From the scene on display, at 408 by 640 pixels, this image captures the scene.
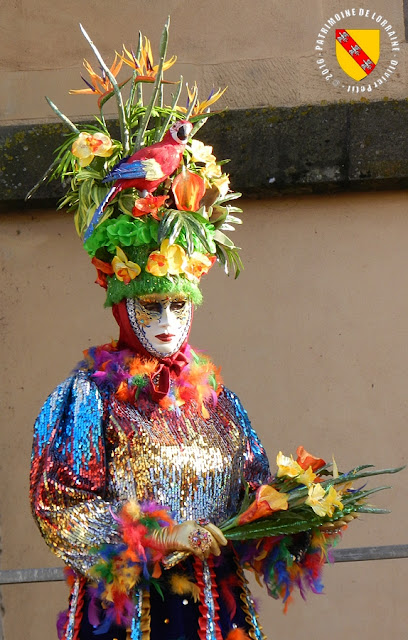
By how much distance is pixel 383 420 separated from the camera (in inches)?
176

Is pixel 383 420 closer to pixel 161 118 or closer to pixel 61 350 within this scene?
pixel 61 350

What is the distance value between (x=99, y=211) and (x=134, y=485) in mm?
758

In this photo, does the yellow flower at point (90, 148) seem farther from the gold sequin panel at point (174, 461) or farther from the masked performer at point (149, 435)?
the gold sequin panel at point (174, 461)

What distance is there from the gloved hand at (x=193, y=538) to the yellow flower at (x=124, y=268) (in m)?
0.71

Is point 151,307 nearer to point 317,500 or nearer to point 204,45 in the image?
point 317,500

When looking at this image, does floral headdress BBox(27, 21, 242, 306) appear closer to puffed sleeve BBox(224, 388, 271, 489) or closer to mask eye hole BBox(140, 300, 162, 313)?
mask eye hole BBox(140, 300, 162, 313)

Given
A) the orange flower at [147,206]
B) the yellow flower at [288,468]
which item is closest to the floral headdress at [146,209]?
the orange flower at [147,206]

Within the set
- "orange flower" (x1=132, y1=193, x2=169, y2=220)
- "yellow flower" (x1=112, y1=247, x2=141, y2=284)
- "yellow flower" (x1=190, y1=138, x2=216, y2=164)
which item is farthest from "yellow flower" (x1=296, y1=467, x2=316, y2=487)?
"yellow flower" (x1=190, y1=138, x2=216, y2=164)

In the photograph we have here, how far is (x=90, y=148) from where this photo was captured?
3.32 m

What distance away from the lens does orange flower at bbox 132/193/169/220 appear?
3219 mm

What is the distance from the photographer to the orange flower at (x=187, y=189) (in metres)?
3.28

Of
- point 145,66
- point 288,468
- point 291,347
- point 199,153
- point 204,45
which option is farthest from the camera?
point 204,45

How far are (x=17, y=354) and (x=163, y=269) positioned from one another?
1467mm

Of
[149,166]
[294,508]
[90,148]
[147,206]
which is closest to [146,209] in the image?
[147,206]
